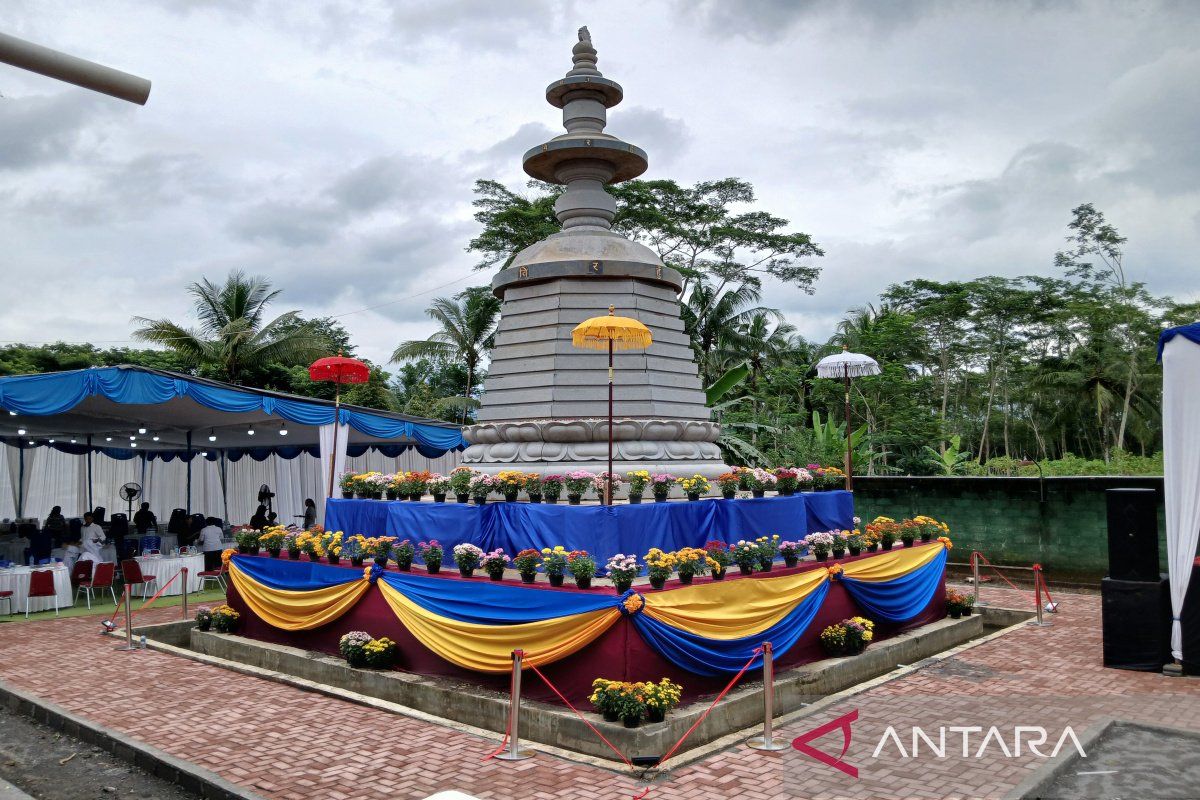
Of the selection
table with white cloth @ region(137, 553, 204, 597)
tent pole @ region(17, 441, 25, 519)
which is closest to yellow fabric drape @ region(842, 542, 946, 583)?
table with white cloth @ region(137, 553, 204, 597)

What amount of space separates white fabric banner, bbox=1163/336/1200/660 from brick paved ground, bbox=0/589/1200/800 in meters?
1.19

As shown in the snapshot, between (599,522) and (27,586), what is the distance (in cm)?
1130

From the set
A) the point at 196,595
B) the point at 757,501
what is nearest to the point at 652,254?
the point at 757,501

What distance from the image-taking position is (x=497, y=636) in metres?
8.27

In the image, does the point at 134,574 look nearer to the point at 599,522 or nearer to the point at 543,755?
the point at 599,522

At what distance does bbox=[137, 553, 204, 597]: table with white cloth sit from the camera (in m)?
16.0

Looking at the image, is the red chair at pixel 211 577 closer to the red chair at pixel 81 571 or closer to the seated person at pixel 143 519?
the red chair at pixel 81 571

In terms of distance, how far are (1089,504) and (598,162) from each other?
11.4m

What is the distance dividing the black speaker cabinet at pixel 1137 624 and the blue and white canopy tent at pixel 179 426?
447 inches

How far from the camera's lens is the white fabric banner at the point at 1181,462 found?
30.3ft

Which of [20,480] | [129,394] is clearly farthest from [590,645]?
[20,480]

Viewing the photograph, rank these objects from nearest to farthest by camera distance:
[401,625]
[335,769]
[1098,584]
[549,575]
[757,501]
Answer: [335,769] < [549,575] < [401,625] < [757,501] < [1098,584]

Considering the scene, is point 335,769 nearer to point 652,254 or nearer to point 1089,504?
point 652,254

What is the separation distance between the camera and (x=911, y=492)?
61.2 feet
